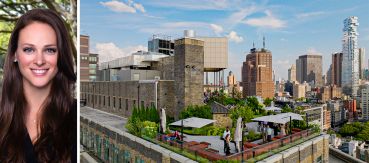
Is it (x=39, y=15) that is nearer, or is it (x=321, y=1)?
(x=39, y=15)

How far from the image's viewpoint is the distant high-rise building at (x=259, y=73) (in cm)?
1078

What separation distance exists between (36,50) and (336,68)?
9519 mm

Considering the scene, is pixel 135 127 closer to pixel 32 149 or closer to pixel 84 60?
pixel 32 149

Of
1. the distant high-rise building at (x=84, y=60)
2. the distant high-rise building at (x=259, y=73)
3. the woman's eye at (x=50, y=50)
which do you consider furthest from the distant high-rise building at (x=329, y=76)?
the distant high-rise building at (x=84, y=60)

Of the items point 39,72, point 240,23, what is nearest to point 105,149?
point 240,23

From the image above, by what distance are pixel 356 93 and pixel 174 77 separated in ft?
19.1

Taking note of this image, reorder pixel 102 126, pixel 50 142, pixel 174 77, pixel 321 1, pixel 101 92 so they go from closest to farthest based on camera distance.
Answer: pixel 50 142
pixel 321 1
pixel 102 126
pixel 174 77
pixel 101 92

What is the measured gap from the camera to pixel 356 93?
8.98 metres

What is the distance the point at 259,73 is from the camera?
10.9m

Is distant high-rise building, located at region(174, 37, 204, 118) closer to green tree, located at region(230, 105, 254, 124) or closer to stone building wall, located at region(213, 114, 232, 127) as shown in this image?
stone building wall, located at region(213, 114, 232, 127)

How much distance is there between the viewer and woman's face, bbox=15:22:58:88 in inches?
89.9

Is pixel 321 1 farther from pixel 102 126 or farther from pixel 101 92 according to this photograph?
pixel 101 92

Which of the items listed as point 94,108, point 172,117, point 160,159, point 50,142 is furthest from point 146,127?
point 94,108

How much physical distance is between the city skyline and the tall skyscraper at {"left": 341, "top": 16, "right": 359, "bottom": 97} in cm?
17
